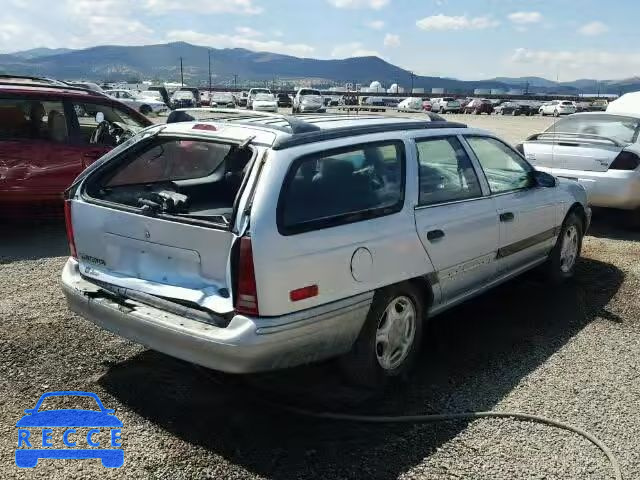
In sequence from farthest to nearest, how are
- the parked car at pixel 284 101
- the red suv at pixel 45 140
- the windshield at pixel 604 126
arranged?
the parked car at pixel 284 101 < the windshield at pixel 604 126 < the red suv at pixel 45 140

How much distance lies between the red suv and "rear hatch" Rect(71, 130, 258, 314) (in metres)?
3.37

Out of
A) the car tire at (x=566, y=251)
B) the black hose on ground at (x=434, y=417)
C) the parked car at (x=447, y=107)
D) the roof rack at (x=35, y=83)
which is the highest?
the roof rack at (x=35, y=83)

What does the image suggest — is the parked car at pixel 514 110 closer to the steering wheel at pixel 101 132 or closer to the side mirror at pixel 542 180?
the steering wheel at pixel 101 132

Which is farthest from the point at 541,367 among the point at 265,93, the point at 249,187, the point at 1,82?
the point at 265,93

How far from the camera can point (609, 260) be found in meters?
6.54

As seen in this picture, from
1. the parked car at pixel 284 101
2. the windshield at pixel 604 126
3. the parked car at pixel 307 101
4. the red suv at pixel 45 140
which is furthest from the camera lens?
the parked car at pixel 284 101

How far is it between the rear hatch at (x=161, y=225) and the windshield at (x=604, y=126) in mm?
6181

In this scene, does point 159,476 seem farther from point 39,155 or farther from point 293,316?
point 39,155

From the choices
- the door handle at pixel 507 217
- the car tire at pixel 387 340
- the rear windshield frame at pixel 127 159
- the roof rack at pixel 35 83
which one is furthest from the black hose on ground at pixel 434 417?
the roof rack at pixel 35 83

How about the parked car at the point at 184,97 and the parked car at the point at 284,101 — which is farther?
the parked car at the point at 284,101

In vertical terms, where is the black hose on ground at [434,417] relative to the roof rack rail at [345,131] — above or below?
below

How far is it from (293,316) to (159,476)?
98 cm

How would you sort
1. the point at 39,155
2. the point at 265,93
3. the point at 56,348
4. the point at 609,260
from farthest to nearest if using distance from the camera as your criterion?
the point at 265,93 < the point at 39,155 < the point at 609,260 < the point at 56,348

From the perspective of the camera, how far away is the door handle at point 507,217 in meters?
4.53
